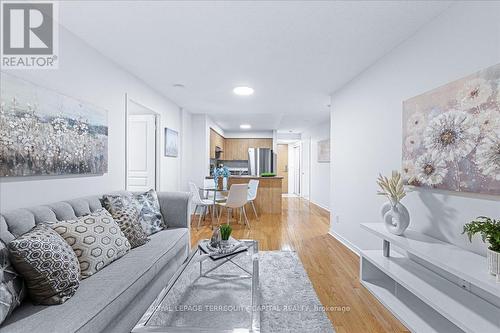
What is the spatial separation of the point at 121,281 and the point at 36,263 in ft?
1.56

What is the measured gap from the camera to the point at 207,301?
2.25 m

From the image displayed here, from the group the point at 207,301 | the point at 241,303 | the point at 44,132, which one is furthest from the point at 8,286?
the point at 241,303

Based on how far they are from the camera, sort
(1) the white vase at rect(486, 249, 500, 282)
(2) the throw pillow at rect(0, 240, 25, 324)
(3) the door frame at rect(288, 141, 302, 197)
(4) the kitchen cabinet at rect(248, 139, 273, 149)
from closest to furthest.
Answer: (2) the throw pillow at rect(0, 240, 25, 324), (1) the white vase at rect(486, 249, 500, 282), (4) the kitchen cabinet at rect(248, 139, 273, 149), (3) the door frame at rect(288, 141, 302, 197)

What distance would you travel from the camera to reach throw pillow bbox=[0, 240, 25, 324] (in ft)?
3.94

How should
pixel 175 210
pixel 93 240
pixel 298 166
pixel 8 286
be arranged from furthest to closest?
1. pixel 298 166
2. pixel 175 210
3. pixel 93 240
4. pixel 8 286

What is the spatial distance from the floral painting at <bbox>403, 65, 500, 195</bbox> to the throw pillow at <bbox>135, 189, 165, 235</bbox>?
2.57 metres

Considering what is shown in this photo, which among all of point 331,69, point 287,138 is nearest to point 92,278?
point 331,69

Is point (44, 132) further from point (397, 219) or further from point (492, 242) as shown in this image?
point (492, 242)

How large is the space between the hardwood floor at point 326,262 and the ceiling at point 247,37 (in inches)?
93.2

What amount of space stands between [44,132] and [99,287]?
1308 mm

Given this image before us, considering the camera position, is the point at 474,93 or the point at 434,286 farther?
the point at 434,286

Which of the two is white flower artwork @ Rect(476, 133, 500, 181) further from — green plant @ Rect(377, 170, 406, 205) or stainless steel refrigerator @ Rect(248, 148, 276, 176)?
stainless steel refrigerator @ Rect(248, 148, 276, 176)

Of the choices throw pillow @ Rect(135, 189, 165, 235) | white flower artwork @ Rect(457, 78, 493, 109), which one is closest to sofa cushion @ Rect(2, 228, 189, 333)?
throw pillow @ Rect(135, 189, 165, 235)

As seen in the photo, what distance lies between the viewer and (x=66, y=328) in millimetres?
1193
